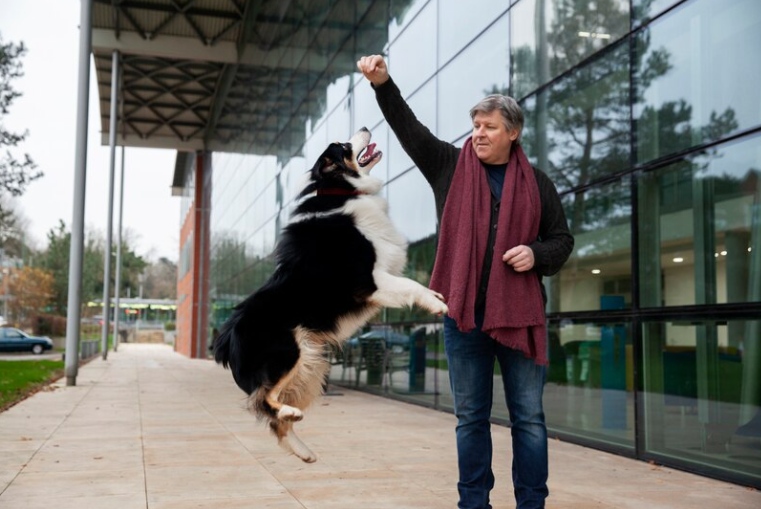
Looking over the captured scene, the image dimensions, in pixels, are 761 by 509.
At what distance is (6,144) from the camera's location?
78.7 ft

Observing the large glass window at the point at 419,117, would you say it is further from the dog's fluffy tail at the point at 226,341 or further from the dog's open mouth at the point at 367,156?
the dog's fluffy tail at the point at 226,341

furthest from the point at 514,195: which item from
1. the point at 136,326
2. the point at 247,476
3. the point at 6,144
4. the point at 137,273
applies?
the point at 137,273

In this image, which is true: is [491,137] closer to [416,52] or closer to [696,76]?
[696,76]

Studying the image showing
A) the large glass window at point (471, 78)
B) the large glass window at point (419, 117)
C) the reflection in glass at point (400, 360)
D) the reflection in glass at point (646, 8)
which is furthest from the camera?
the large glass window at point (419, 117)

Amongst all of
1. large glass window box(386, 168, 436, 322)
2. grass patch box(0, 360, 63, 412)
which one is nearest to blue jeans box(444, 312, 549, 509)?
large glass window box(386, 168, 436, 322)

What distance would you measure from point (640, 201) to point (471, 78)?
13.6 ft

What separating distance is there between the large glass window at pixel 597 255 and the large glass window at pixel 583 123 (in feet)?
0.79

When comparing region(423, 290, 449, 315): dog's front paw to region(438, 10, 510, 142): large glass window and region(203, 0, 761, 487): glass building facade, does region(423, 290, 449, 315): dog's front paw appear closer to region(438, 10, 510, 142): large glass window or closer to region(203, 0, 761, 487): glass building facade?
region(203, 0, 761, 487): glass building facade

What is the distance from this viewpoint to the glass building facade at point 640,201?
226 inches

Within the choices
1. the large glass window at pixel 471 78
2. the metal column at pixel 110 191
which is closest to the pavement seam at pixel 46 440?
the large glass window at pixel 471 78

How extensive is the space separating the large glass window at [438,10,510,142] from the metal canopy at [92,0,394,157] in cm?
267

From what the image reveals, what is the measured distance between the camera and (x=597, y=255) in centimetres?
754

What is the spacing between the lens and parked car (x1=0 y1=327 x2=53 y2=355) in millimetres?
35344

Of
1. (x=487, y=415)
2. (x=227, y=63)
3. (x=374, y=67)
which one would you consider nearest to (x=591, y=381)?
(x=487, y=415)
